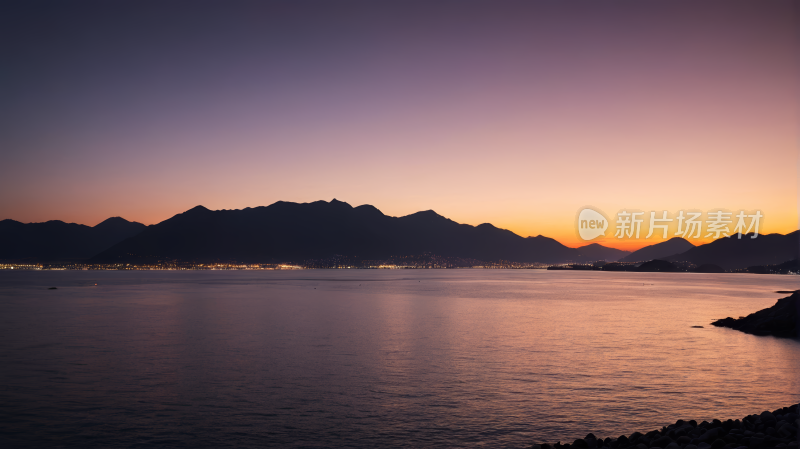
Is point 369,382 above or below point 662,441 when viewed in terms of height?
below

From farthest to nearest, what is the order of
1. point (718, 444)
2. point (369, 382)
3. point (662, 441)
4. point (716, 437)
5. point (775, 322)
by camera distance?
point (775, 322)
point (369, 382)
point (662, 441)
point (716, 437)
point (718, 444)

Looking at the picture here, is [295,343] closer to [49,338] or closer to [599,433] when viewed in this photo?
[49,338]

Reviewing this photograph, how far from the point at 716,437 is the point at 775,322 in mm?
36912

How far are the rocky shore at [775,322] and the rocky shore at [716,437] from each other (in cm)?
3215

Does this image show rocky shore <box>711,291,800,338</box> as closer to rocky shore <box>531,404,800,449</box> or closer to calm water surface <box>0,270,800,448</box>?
calm water surface <box>0,270,800,448</box>

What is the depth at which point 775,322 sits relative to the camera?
42.5 metres

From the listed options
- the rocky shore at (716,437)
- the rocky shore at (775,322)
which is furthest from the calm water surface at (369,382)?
the rocky shore at (775,322)

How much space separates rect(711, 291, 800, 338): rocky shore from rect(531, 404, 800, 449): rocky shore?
32.2m

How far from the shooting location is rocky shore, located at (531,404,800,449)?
13.0 m

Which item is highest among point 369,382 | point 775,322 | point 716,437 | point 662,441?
point 716,437

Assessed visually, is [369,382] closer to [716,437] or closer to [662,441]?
[662,441]

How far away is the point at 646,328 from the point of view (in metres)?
43.8

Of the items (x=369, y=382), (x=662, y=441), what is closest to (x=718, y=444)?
(x=662, y=441)

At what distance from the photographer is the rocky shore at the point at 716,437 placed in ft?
42.7
